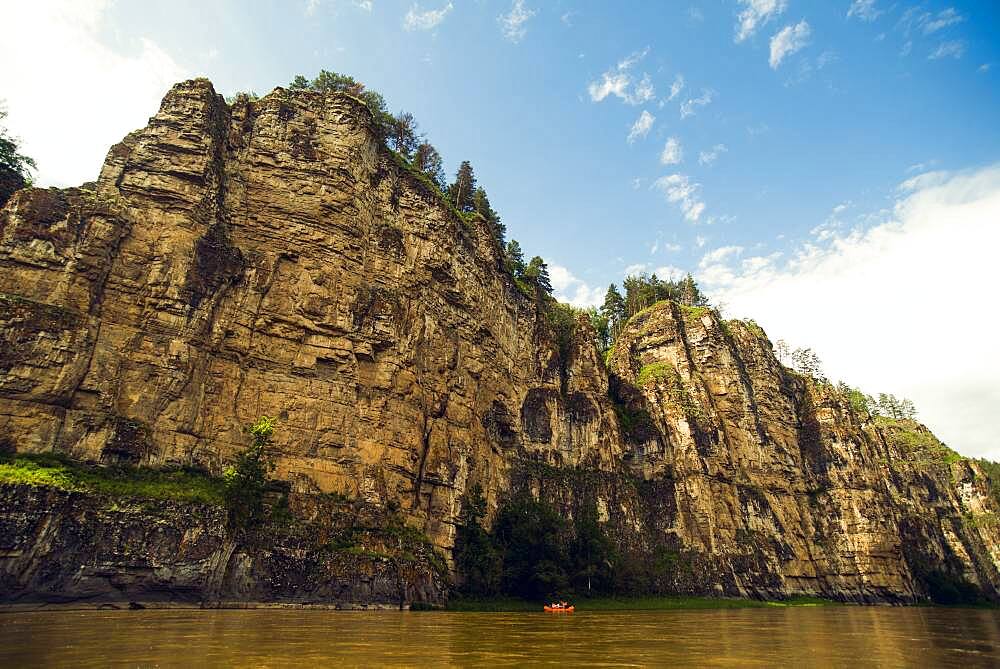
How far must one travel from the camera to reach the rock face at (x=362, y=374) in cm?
2909

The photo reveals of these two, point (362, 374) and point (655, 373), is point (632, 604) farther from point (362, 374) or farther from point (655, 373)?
point (655, 373)

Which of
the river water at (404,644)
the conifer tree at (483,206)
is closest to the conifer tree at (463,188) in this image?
the conifer tree at (483,206)

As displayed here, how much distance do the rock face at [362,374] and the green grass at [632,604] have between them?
2.59m

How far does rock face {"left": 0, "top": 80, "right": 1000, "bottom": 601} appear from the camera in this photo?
29.1m

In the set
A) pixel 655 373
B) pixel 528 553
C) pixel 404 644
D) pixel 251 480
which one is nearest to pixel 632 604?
pixel 528 553

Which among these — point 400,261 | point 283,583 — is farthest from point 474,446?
point 283,583

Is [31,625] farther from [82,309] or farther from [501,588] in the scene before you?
[501,588]

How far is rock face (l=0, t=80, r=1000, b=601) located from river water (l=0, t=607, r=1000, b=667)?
909 centimetres

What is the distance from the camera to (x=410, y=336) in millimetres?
41781

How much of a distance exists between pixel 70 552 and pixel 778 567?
64297 mm

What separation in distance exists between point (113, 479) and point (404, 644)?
20628mm

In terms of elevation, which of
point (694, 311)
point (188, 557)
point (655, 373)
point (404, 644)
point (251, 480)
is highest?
point (694, 311)

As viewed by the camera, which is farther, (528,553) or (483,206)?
(483,206)

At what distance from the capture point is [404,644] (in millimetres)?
15023
